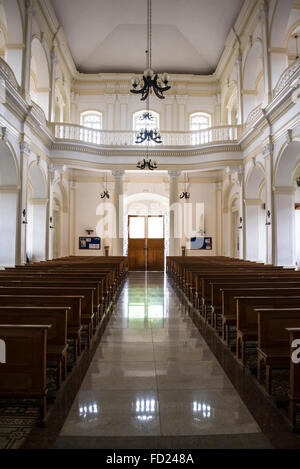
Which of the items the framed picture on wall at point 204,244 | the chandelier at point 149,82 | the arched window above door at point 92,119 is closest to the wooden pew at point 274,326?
the chandelier at point 149,82

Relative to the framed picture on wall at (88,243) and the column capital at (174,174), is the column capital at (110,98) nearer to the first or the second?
the column capital at (174,174)

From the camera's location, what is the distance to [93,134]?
17.2 m

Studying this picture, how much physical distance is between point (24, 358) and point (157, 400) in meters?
1.26

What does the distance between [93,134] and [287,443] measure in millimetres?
16344

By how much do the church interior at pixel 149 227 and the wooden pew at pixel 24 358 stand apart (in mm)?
12

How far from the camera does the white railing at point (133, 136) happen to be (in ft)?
53.5

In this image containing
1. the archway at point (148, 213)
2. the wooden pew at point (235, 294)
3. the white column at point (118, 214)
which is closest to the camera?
the wooden pew at point (235, 294)

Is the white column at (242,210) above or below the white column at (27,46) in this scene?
below

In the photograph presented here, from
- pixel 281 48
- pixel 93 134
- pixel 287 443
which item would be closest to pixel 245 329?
pixel 287 443

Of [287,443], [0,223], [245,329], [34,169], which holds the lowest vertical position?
[287,443]

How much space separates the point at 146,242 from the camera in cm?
2041

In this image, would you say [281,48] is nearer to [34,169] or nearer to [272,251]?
[272,251]

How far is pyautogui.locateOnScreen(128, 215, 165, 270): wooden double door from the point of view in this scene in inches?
795

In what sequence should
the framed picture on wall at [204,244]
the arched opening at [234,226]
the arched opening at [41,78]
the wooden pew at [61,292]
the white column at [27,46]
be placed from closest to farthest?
the wooden pew at [61,292]
the white column at [27,46]
the arched opening at [41,78]
the arched opening at [234,226]
the framed picture on wall at [204,244]
